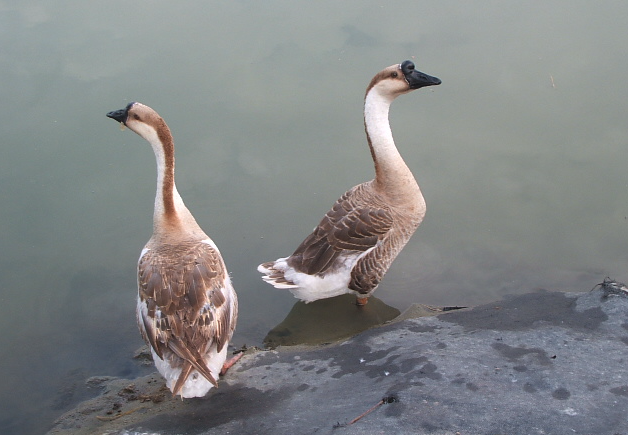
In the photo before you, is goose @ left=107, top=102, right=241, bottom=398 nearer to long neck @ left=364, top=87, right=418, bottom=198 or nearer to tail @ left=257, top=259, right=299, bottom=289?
tail @ left=257, top=259, right=299, bottom=289

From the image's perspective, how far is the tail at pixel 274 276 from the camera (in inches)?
217

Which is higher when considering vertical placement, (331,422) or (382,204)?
(382,204)

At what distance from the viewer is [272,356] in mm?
4766

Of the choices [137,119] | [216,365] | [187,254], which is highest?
[137,119]

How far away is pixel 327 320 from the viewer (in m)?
5.70

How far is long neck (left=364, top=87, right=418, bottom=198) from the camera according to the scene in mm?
5676

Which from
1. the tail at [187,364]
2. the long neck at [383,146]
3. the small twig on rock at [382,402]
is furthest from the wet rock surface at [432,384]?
the long neck at [383,146]

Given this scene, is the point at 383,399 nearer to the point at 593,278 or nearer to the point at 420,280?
the point at 420,280

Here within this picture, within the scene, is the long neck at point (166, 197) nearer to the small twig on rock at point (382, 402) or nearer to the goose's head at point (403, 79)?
the goose's head at point (403, 79)

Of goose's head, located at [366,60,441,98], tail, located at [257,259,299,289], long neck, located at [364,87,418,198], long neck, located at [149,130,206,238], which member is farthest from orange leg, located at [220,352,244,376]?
goose's head, located at [366,60,441,98]

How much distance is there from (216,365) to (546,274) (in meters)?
3.33

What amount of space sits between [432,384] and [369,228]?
79.0 inches

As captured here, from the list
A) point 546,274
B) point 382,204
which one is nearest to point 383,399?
point 382,204

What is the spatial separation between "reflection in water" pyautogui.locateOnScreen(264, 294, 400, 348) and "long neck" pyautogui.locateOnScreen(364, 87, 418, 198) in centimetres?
113
